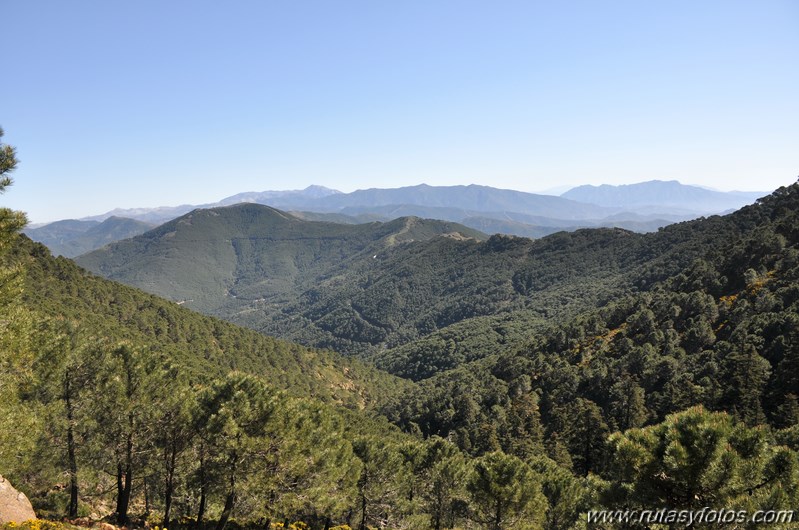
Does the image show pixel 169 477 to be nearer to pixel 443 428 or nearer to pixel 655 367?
pixel 443 428

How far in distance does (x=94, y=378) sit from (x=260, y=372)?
88201 millimetres

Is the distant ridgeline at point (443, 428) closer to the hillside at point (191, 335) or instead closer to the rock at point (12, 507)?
the rock at point (12, 507)

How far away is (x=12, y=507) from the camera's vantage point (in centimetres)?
1530

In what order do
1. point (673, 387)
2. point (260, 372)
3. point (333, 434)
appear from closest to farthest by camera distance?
1. point (333, 434)
2. point (673, 387)
3. point (260, 372)

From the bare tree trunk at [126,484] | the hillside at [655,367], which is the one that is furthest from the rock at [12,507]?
the hillside at [655,367]

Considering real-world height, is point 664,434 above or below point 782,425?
above

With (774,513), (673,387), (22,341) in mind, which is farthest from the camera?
(673,387)

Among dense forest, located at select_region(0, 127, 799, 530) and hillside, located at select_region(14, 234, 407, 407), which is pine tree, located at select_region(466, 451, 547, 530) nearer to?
dense forest, located at select_region(0, 127, 799, 530)

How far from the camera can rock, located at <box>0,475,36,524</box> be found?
14.7 m

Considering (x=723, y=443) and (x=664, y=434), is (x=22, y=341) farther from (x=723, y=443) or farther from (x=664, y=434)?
(x=723, y=443)

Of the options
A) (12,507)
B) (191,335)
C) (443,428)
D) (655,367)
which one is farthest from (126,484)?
(191,335)

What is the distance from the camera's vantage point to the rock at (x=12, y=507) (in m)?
14.7

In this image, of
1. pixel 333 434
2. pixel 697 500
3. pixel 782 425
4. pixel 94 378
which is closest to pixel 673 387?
pixel 782 425

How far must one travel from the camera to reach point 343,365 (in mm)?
139250
